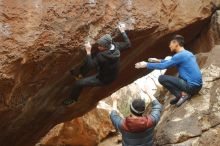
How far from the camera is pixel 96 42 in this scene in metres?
9.45

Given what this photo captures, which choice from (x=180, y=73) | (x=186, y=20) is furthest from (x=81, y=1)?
(x=186, y=20)

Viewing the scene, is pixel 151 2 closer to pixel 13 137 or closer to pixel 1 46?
pixel 1 46

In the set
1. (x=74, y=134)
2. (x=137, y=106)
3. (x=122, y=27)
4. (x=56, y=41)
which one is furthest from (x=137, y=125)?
(x=74, y=134)

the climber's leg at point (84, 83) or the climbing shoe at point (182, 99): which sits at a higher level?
the climber's leg at point (84, 83)

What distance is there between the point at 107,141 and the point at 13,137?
5860 millimetres

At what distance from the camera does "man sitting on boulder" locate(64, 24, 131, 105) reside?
9.01 m

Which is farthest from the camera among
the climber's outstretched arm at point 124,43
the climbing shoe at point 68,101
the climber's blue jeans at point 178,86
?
the climbing shoe at point 68,101

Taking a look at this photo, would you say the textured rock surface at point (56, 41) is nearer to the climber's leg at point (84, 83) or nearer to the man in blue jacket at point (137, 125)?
the climber's leg at point (84, 83)

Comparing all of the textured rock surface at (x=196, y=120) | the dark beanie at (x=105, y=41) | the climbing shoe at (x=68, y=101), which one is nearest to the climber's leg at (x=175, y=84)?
the textured rock surface at (x=196, y=120)

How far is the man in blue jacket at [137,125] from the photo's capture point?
25.6 ft

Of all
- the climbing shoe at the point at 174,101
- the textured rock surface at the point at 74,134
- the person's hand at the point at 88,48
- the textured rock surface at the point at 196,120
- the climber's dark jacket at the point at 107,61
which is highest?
the person's hand at the point at 88,48

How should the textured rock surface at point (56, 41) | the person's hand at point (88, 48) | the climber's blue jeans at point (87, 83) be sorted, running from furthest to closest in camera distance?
the climber's blue jeans at point (87, 83) → the person's hand at point (88, 48) → the textured rock surface at point (56, 41)

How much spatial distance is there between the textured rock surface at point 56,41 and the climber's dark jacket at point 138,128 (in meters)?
1.79

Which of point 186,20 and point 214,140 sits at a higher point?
point 186,20
